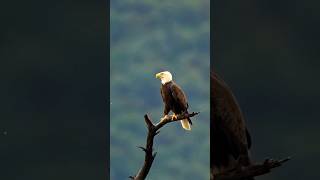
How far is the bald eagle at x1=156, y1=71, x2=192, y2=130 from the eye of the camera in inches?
201

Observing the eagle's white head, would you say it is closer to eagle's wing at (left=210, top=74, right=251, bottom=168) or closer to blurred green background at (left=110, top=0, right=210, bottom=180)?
blurred green background at (left=110, top=0, right=210, bottom=180)

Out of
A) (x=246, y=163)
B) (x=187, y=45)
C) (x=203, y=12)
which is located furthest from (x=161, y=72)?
(x=246, y=163)

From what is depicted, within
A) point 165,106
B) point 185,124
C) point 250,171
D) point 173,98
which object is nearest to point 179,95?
point 173,98

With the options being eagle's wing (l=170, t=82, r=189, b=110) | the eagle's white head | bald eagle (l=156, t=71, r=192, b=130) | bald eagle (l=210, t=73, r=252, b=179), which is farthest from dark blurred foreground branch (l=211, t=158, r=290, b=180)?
the eagle's white head

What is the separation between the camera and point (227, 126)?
17.4 ft

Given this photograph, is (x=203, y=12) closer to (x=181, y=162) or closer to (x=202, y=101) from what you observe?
(x=202, y=101)

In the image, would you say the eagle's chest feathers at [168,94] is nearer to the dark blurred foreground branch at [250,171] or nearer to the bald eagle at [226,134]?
the bald eagle at [226,134]

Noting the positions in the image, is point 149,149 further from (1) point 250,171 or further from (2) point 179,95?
(1) point 250,171

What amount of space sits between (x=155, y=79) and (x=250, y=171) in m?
1.20

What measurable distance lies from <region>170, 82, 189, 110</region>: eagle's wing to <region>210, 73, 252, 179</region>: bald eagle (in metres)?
0.27

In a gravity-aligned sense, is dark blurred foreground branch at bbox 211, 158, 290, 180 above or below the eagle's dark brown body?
below

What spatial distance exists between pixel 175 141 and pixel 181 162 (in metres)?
0.19

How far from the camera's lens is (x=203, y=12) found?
5066 millimetres

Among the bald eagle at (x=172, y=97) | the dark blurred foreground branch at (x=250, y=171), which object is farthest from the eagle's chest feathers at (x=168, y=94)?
the dark blurred foreground branch at (x=250, y=171)
